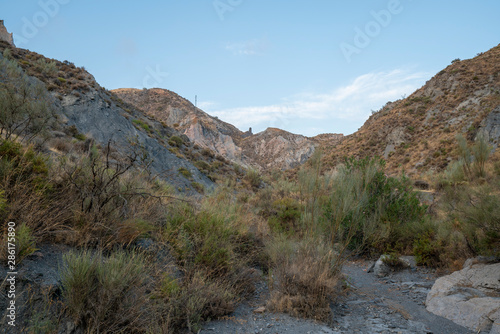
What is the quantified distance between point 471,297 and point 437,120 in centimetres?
3075

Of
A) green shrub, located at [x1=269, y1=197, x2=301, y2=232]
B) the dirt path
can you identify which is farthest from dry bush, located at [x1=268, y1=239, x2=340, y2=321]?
green shrub, located at [x1=269, y1=197, x2=301, y2=232]

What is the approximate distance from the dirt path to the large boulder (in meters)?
0.17

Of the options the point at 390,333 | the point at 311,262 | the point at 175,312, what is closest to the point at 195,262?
the point at 175,312

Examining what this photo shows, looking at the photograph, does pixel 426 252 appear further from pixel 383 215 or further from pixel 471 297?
pixel 471 297

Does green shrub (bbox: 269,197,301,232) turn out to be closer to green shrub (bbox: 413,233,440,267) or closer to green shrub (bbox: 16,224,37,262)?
green shrub (bbox: 413,233,440,267)

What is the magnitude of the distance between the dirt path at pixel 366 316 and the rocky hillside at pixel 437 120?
16062mm

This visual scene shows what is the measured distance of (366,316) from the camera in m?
4.11

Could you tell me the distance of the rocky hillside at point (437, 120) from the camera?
22953 mm

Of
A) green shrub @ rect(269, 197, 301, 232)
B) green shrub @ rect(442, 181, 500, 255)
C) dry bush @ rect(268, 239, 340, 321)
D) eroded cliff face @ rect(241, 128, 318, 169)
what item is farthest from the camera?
eroded cliff face @ rect(241, 128, 318, 169)

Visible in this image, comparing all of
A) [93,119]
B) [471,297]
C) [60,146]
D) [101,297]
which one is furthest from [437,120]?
[101,297]

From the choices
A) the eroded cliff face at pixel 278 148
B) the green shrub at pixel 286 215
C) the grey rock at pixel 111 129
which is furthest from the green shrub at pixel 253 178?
the eroded cliff face at pixel 278 148

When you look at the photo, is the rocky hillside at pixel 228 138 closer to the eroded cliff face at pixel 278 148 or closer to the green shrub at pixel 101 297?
the eroded cliff face at pixel 278 148

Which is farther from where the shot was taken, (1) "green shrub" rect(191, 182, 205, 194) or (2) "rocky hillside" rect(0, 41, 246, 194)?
(1) "green shrub" rect(191, 182, 205, 194)

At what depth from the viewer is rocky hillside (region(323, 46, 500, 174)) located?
75.3 ft
